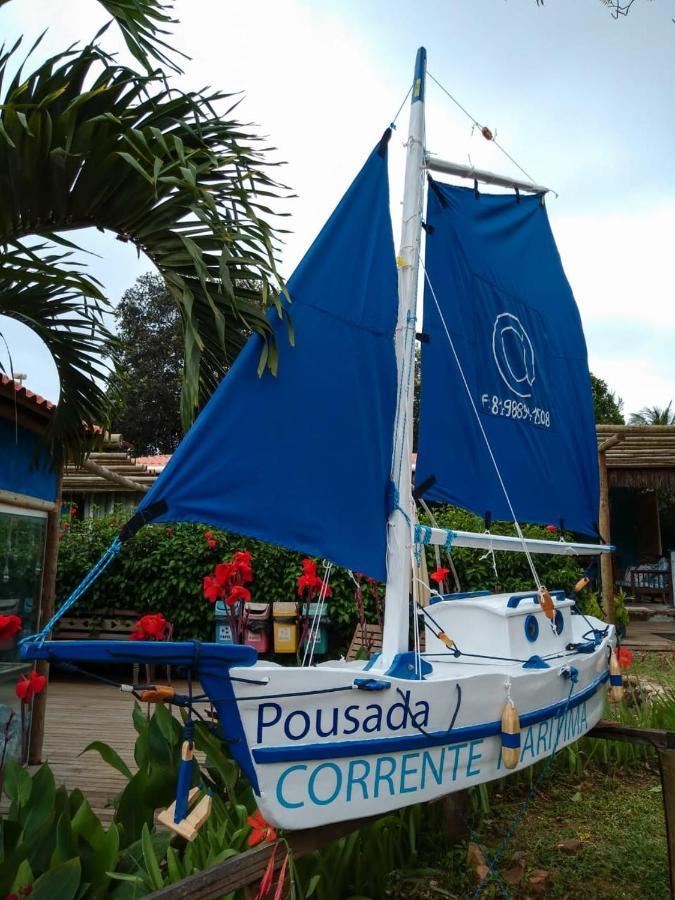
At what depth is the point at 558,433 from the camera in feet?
19.3

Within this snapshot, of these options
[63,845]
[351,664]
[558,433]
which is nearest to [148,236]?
[351,664]

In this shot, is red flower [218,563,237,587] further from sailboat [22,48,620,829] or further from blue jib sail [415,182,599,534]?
blue jib sail [415,182,599,534]

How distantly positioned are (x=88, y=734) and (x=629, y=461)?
8.36m

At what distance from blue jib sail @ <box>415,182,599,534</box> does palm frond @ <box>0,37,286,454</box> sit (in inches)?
48.2

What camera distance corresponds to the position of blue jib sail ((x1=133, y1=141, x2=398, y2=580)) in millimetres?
2965

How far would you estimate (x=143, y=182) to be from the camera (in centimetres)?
371

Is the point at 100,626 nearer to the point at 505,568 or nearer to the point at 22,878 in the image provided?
the point at 505,568

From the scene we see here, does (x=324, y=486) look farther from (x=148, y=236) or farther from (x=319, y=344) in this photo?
(x=148, y=236)

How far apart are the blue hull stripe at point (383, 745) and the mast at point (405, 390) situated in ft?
1.34

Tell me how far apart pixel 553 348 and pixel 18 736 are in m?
5.24

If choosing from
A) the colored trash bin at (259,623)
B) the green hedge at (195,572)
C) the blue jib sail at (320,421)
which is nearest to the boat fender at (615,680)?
the blue jib sail at (320,421)

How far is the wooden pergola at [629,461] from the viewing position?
29.7 feet

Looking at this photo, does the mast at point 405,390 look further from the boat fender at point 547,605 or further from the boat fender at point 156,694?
the boat fender at point 156,694

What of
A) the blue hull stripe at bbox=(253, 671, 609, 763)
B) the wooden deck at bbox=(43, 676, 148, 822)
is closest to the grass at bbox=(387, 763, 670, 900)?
the blue hull stripe at bbox=(253, 671, 609, 763)
